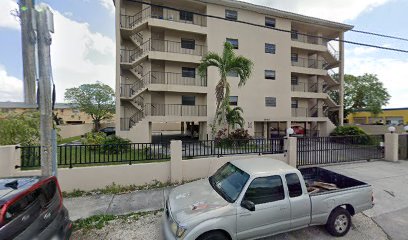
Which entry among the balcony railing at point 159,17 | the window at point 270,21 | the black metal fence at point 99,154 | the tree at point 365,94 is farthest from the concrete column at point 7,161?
the tree at point 365,94

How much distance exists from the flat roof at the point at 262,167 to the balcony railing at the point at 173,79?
13877 millimetres

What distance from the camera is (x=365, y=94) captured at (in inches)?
1137

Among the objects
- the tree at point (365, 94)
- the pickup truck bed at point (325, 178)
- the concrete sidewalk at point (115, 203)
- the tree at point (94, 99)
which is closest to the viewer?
the pickup truck bed at point (325, 178)

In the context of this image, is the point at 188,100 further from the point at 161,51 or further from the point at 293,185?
the point at 293,185

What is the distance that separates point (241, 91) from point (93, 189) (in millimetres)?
15305

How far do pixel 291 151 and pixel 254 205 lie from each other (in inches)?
238

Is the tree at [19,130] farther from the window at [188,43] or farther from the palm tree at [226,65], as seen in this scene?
the window at [188,43]

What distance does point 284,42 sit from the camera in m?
20.7

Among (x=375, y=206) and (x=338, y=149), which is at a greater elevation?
(x=338, y=149)

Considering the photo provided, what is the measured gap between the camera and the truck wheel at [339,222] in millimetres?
4352

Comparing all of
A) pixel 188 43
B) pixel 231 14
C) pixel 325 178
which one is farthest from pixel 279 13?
pixel 325 178

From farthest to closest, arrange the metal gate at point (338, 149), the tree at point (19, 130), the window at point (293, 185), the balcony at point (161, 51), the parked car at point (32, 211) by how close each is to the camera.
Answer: the balcony at point (161, 51)
the metal gate at point (338, 149)
the tree at point (19, 130)
the window at point (293, 185)
the parked car at point (32, 211)

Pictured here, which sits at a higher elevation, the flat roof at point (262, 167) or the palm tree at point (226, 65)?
the palm tree at point (226, 65)

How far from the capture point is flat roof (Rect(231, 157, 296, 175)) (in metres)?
4.13
